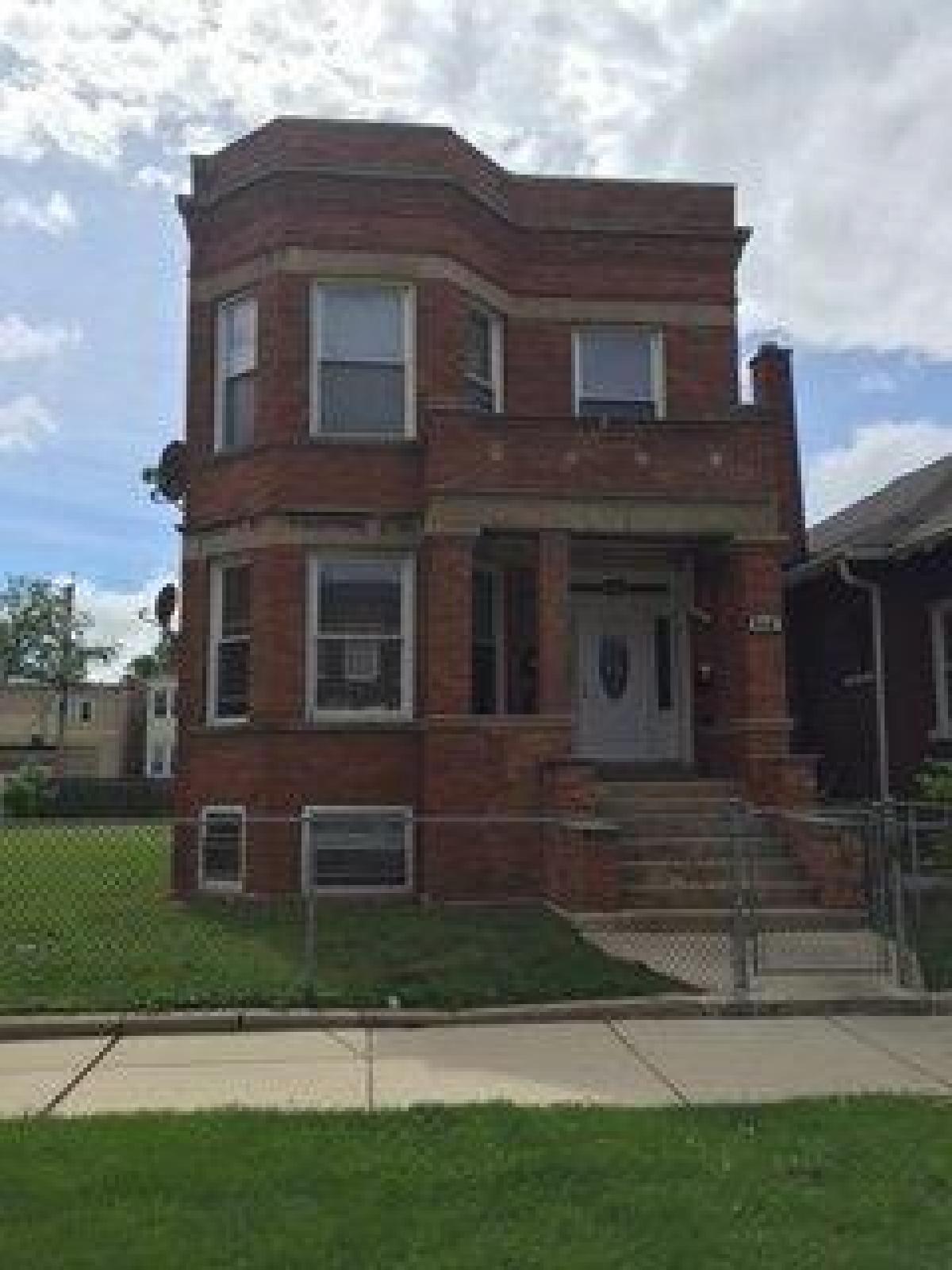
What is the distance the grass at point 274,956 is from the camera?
10.8 meters

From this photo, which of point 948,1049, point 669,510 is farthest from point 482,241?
point 948,1049

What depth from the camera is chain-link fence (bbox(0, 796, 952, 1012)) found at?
11156 millimetres

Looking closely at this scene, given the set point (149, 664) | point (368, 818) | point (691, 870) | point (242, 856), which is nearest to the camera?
point (691, 870)

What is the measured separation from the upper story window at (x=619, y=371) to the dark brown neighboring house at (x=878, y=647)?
330cm

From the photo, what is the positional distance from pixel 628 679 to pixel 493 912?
4.75 meters

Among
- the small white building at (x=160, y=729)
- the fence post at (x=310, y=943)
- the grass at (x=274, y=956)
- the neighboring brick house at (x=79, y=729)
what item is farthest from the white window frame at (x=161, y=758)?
the fence post at (x=310, y=943)

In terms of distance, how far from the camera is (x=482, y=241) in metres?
18.2

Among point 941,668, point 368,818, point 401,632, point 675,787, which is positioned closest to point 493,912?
point 368,818

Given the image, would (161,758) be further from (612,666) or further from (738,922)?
(738,922)

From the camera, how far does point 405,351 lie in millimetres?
17453

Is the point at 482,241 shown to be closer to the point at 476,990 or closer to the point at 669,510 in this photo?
the point at 669,510

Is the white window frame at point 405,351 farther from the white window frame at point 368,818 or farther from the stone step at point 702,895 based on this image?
the stone step at point 702,895

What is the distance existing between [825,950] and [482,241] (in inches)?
372

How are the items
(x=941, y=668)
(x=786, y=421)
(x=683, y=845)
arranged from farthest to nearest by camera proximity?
(x=786, y=421) → (x=941, y=668) → (x=683, y=845)
